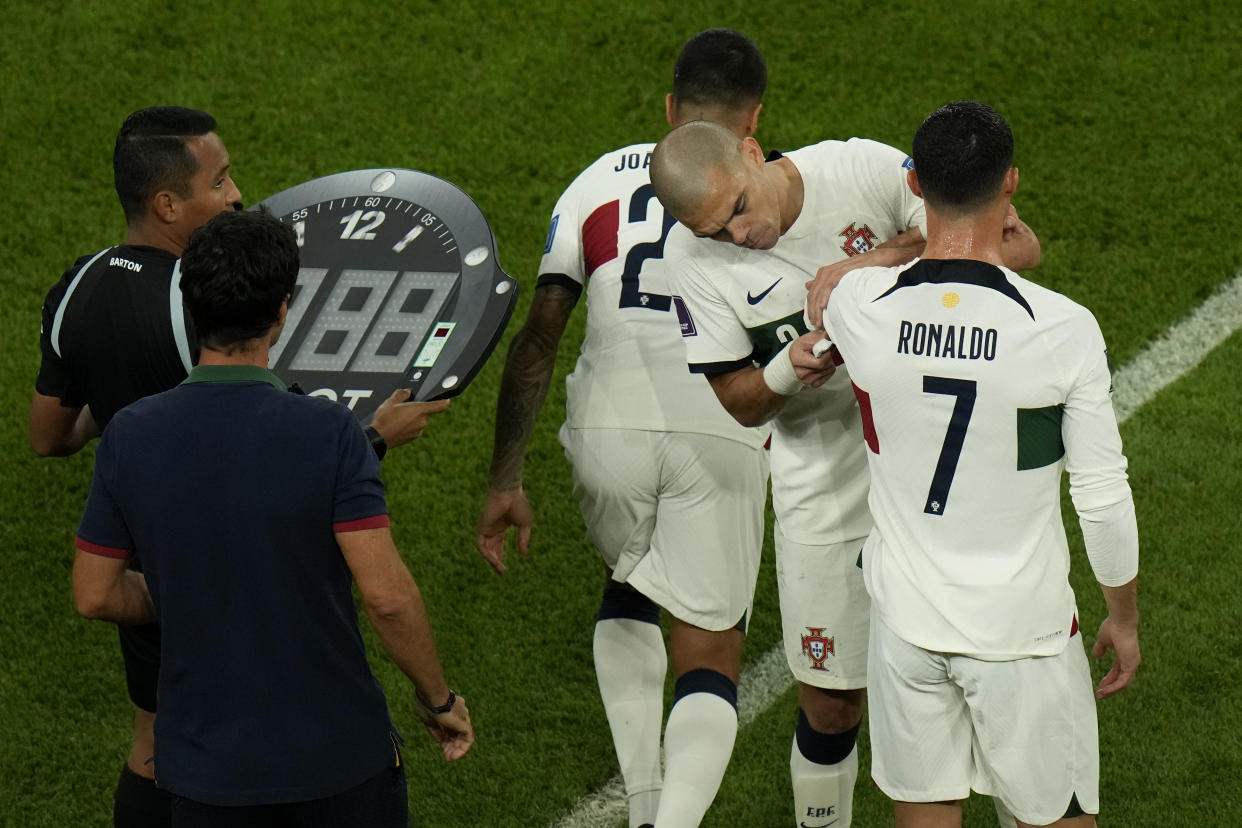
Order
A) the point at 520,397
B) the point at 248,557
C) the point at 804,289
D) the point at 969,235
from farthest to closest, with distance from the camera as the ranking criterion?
the point at 520,397 → the point at 804,289 → the point at 969,235 → the point at 248,557

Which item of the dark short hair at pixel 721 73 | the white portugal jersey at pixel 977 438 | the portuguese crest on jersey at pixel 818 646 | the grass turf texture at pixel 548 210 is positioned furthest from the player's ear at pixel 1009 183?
the grass turf texture at pixel 548 210

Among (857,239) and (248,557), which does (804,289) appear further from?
(248,557)

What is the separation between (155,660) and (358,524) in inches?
38.5

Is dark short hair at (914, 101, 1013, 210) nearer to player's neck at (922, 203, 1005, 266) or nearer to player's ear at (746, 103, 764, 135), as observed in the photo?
player's neck at (922, 203, 1005, 266)

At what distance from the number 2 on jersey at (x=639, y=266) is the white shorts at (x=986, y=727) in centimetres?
102

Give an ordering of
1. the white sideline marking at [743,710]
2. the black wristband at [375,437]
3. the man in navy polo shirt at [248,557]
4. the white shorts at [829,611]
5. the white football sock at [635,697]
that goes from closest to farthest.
Answer: the man in navy polo shirt at [248,557]
the black wristband at [375,437]
the white shorts at [829,611]
the white football sock at [635,697]
the white sideline marking at [743,710]

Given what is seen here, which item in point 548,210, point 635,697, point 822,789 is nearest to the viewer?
point 822,789

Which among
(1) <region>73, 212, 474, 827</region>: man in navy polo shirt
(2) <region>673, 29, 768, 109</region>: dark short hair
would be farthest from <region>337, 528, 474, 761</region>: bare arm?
(2) <region>673, 29, 768, 109</region>: dark short hair

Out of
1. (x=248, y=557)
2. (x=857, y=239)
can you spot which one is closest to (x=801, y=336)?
(x=857, y=239)

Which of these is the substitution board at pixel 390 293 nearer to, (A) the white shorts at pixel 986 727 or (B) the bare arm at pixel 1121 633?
(A) the white shorts at pixel 986 727

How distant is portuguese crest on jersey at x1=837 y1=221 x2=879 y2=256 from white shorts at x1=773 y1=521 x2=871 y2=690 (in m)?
0.63

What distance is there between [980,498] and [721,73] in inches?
49.0

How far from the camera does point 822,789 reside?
11.7 feet

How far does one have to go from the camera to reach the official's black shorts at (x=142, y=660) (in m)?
3.18
